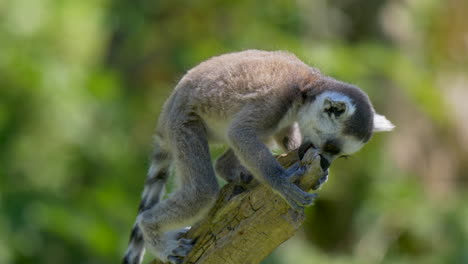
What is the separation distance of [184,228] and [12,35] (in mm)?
5844

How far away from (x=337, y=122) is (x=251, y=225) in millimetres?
1116

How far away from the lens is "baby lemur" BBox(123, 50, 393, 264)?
17.8 ft

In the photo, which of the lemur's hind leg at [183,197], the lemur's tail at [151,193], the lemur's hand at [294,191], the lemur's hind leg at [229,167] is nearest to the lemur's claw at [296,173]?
the lemur's hand at [294,191]

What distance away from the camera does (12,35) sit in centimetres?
1061

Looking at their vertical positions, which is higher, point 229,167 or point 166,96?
point 229,167

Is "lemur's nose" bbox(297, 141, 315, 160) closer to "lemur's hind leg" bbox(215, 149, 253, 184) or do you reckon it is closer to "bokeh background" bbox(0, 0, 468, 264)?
"lemur's hind leg" bbox(215, 149, 253, 184)

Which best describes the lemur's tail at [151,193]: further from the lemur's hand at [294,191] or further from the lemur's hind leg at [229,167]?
the lemur's hand at [294,191]

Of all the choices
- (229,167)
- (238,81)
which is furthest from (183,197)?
(238,81)

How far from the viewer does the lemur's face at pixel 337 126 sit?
537cm

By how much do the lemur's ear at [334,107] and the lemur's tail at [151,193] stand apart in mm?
1617

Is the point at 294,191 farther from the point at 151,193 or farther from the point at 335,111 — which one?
the point at 151,193

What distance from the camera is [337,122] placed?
544 cm

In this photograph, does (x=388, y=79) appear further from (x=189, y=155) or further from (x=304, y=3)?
(x=189, y=155)

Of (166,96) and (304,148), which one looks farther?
(166,96)
